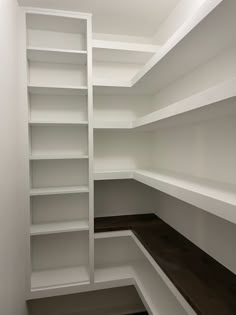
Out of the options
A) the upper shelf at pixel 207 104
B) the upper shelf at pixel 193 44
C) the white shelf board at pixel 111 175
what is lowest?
the white shelf board at pixel 111 175

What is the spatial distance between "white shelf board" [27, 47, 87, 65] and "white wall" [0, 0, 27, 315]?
0.19 m

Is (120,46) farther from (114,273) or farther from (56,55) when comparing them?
(114,273)

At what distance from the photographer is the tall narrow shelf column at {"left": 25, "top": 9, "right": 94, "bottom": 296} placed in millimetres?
2025

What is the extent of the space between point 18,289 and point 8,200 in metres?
0.69

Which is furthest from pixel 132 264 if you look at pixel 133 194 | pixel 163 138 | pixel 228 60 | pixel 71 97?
pixel 228 60

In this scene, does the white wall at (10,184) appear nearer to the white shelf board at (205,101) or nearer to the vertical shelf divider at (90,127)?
the vertical shelf divider at (90,127)

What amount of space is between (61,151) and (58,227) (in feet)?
2.14

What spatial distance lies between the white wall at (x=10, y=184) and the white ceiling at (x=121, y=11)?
0.40 meters

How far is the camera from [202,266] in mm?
1433

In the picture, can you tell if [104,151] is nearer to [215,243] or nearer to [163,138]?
[163,138]

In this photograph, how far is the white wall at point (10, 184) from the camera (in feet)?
4.42

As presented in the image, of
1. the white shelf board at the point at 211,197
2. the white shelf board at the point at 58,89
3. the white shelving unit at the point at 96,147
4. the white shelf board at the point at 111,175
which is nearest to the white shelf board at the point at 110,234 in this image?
the white shelving unit at the point at 96,147

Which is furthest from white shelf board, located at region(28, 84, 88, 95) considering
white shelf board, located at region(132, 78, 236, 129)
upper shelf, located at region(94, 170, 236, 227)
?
upper shelf, located at region(94, 170, 236, 227)

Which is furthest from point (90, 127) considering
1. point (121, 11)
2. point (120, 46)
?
point (121, 11)
